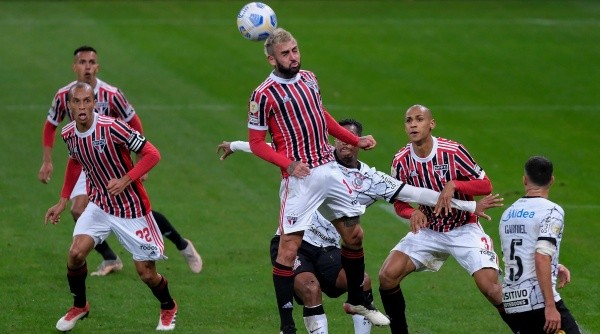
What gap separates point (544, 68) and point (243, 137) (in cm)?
861

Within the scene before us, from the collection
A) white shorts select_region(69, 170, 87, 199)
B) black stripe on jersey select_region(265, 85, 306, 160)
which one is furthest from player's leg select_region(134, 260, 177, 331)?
white shorts select_region(69, 170, 87, 199)

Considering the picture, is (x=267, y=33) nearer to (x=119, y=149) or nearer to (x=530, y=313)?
(x=119, y=149)

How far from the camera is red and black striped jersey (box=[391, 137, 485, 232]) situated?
37.8 ft

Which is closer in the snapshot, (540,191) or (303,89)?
(540,191)

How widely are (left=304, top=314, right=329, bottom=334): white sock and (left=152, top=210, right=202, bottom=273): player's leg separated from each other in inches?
143

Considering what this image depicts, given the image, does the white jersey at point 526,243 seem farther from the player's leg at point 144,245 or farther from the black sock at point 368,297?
the player's leg at point 144,245

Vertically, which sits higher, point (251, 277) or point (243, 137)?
point (243, 137)

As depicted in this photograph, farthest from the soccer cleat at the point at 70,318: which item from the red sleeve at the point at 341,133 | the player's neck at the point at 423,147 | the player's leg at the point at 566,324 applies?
the player's leg at the point at 566,324

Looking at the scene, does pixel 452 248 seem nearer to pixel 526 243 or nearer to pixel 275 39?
pixel 526 243

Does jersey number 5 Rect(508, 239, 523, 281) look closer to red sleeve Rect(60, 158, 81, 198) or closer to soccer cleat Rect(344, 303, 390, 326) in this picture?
soccer cleat Rect(344, 303, 390, 326)

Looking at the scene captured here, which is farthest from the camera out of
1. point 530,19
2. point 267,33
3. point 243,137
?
point 530,19

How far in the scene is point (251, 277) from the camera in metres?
14.8

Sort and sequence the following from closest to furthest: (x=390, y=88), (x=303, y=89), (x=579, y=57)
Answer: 1. (x=303, y=89)
2. (x=390, y=88)
3. (x=579, y=57)

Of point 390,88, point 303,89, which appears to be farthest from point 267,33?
point 390,88
